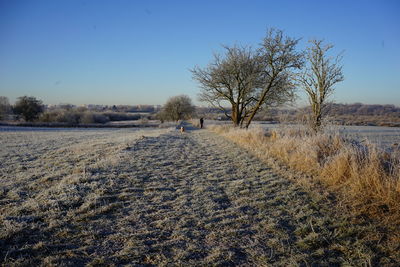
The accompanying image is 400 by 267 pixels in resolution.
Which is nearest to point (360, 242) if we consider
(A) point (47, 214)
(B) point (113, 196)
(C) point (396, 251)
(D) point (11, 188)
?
(C) point (396, 251)

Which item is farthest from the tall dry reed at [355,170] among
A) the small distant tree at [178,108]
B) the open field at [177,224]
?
the small distant tree at [178,108]

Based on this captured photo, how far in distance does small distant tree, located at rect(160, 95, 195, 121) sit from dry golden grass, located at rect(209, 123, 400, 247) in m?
52.5

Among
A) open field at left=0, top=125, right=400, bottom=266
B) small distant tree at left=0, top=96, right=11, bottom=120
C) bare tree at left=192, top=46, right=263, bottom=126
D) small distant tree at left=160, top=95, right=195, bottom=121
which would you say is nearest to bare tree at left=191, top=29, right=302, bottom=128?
bare tree at left=192, top=46, right=263, bottom=126

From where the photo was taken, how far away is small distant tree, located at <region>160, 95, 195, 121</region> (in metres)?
59.3

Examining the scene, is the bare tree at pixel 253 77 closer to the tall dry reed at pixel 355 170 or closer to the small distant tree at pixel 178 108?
the tall dry reed at pixel 355 170

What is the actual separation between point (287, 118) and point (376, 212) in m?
9.29

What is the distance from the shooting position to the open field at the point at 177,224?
8.06 feet

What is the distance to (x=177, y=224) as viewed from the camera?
3160 millimetres

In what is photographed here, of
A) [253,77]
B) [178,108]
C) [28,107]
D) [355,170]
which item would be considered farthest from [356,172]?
[28,107]

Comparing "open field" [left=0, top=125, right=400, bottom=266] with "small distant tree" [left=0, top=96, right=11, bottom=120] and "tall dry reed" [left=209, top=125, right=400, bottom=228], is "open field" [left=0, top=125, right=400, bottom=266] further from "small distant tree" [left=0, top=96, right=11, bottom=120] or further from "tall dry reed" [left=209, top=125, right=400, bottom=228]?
"small distant tree" [left=0, top=96, right=11, bottom=120]

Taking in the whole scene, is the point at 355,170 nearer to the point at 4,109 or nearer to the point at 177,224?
the point at 177,224

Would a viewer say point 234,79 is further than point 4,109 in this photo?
No

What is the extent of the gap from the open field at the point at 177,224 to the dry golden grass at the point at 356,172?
0.42m

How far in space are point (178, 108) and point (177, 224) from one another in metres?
56.9
